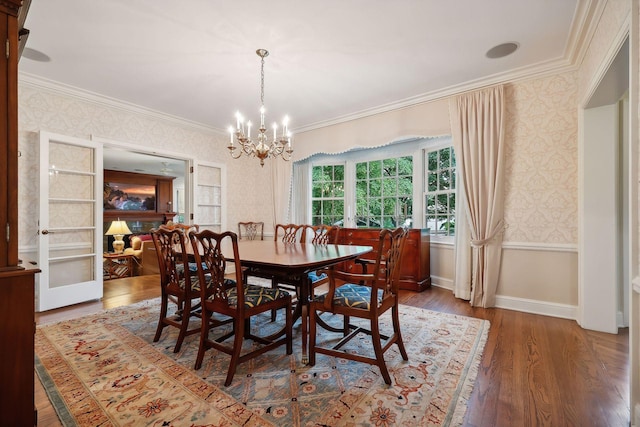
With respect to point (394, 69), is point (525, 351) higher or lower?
lower

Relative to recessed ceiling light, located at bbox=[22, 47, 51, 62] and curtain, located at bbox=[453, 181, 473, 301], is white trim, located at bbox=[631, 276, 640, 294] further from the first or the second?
recessed ceiling light, located at bbox=[22, 47, 51, 62]

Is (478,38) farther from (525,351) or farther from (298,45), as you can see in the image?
(525,351)

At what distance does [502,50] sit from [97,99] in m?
4.69

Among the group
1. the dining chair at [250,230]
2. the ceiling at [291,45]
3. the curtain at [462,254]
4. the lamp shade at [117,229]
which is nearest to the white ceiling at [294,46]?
the ceiling at [291,45]

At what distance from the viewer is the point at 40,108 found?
337 cm

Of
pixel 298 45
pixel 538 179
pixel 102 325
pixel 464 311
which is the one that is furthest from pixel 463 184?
pixel 102 325

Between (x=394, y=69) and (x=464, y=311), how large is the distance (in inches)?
106

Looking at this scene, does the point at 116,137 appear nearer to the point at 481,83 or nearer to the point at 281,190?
the point at 281,190

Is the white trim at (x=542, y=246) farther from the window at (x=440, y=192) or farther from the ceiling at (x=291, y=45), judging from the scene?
the ceiling at (x=291, y=45)

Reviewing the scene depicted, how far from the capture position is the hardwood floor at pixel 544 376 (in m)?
1.52

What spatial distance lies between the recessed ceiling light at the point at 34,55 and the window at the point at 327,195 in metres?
3.80

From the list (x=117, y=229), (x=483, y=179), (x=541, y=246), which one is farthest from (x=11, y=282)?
(x=117, y=229)

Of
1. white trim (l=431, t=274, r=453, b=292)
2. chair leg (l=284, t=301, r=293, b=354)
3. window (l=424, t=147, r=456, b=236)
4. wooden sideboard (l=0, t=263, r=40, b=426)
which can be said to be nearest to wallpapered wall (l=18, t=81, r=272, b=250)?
wooden sideboard (l=0, t=263, r=40, b=426)

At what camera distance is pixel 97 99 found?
3760 mm
